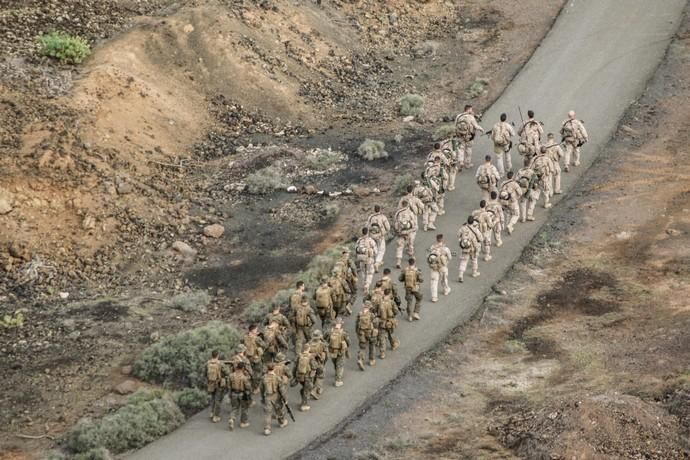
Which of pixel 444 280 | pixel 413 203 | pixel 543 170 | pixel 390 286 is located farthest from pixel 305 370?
pixel 543 170

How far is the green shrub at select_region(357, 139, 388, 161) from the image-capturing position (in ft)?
120

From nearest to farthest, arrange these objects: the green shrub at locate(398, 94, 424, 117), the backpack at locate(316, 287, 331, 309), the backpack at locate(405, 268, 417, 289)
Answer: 1. the backpack at locate(316, 287, 331, 309)
2. the backpack at locate(405, 268, 417, 289)
3. the green shrub at locate(398, 94, 424, 117)

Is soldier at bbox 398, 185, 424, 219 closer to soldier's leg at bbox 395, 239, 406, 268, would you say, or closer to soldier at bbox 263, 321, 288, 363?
soldier's leg at bbox 395, 239, 406, 268

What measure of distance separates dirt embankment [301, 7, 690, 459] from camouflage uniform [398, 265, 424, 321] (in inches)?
48.9

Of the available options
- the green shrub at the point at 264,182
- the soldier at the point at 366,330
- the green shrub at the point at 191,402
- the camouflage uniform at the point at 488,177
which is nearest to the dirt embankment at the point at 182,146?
the green shrub at the point at 264,182

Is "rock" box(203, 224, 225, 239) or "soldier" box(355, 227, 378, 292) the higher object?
"soldier" box(355, 227, 378, 292)

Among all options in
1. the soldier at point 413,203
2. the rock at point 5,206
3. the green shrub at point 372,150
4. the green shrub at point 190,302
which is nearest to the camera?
the green shrub at point 190,302

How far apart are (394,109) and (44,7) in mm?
11930

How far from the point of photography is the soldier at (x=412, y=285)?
2748cm

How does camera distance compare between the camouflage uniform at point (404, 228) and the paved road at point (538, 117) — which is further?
the camouflage uniform at point (404, 228)

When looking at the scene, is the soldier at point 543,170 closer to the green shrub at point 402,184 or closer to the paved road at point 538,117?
the paved road at point 538,117

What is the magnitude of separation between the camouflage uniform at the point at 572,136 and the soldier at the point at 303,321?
1086 centimetres

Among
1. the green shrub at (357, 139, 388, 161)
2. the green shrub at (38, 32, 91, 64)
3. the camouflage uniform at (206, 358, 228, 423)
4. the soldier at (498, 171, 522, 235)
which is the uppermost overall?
the green shrub at (38, 32, 91, 64)

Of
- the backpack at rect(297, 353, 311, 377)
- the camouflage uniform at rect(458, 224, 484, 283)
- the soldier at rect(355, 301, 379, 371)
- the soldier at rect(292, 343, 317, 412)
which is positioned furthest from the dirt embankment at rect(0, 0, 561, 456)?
the camouflage uniform at rect(458, 224, 484, 283)
